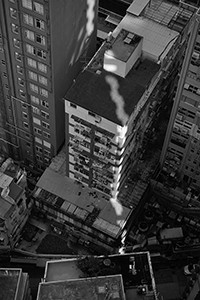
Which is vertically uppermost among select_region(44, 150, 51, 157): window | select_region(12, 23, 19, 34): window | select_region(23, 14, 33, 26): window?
select_region(23, 14, 33, 26): window

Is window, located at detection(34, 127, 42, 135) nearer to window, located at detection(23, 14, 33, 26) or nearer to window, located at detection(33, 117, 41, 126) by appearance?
window, located at detection(33, 117, 41, 126)

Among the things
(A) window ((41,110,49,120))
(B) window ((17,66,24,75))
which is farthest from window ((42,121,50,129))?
(B) window ((17,66,24,75))

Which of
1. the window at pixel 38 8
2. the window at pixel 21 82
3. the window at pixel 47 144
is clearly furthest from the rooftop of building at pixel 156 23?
the window at pixel 47 144

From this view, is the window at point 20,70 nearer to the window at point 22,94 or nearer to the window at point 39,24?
the window at point 22,94

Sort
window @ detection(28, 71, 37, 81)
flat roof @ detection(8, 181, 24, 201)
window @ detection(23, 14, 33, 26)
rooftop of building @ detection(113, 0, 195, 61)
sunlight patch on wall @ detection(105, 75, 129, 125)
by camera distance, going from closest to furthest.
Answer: window @ detection(23, 14, 33, 26)
sunlight patch on wall @ detection(105, 75, 129, 125)
window @ detection(28, 71, 37, 81)
rooftop of building @ detection(113, 0, 195, 61)
flat roof @ detection(8, 181, 24, 201)

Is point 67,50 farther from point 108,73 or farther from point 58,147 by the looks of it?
point 58,147
